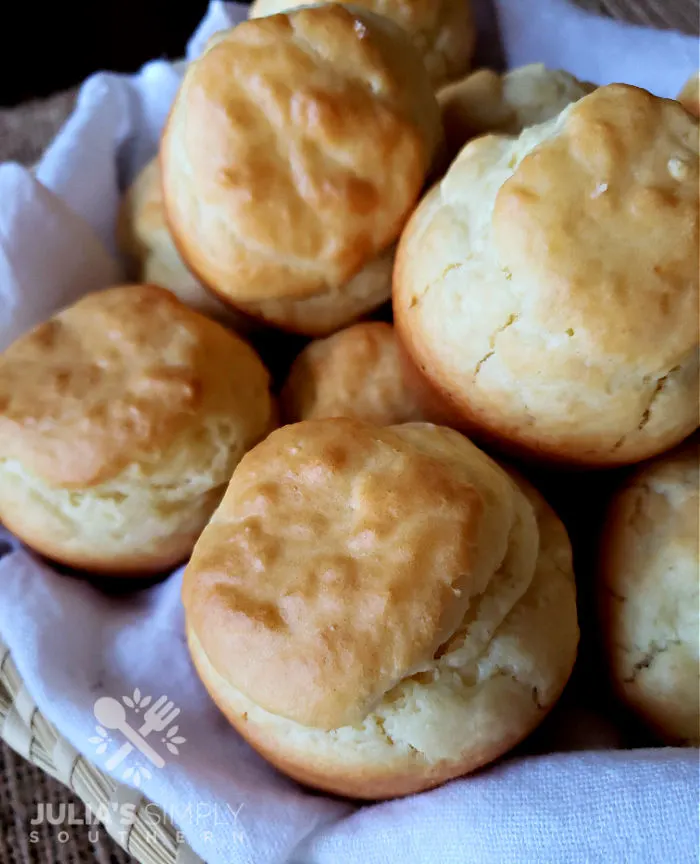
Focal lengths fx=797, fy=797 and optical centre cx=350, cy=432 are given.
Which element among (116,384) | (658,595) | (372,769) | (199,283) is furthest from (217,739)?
(199,283)

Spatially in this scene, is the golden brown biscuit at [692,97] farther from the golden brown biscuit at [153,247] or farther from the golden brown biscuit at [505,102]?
the golden brown biscuit at [153,247]

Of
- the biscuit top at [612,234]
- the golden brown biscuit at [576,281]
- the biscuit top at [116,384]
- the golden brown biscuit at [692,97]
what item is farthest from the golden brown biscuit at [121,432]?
the golden brown biscuit at [692,97]

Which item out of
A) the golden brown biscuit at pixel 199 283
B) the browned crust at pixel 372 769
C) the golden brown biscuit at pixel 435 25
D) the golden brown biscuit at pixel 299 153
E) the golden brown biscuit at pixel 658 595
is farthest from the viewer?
the golden brown biscuit at pixel 435 25

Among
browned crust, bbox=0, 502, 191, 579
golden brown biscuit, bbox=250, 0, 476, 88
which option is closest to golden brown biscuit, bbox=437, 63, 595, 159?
golden brown biscuit, bbox=250, 0, 476, 88

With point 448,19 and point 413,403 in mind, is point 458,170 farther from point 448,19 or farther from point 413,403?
point 448,19

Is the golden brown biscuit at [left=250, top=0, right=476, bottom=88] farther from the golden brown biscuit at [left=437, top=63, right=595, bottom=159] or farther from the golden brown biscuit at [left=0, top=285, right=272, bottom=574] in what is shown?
the golden brown biscuit at [left=0, top=285, right=272, bottom=574]
